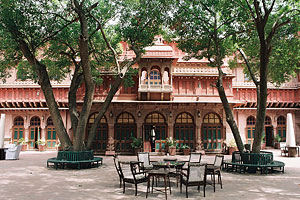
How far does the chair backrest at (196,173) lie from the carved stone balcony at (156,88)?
13500mm

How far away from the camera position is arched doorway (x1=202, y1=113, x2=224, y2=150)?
74.9 ft

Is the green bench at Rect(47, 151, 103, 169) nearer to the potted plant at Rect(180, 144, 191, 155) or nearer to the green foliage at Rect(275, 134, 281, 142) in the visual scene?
the potted plant at Rect(180, 144, 191, 155)

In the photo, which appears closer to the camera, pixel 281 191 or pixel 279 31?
pixel 281 191

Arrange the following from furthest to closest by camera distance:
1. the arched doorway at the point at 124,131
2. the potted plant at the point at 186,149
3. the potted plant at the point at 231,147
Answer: the arched doorway at the point at 124,131 < the potted plant at the point at 186,149 < the potted plant at the point at 231,147

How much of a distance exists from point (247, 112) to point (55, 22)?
1931 cm

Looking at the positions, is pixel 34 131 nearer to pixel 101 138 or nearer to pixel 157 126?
pixel 101 138

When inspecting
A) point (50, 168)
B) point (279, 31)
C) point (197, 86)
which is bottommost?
point (50, 168)

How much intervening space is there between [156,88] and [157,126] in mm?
3432

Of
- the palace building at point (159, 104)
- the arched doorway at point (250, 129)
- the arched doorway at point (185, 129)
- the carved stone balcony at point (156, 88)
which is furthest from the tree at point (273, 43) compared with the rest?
the arched doorway at point (250, 129)

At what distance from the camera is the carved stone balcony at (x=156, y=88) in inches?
837

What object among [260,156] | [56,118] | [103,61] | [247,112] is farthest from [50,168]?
[247,112]

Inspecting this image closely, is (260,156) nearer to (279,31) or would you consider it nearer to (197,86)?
(279,31)

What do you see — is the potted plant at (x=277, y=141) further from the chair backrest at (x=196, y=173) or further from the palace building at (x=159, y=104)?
the chair backrest at (x=196, y=173)

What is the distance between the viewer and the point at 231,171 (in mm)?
12539
